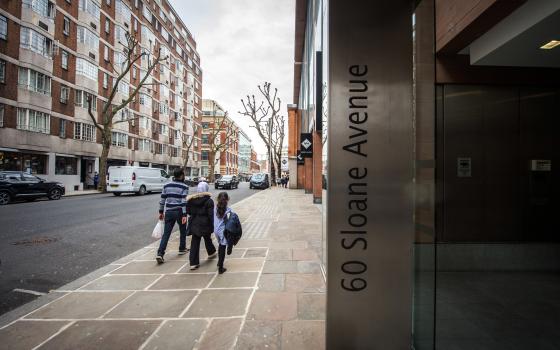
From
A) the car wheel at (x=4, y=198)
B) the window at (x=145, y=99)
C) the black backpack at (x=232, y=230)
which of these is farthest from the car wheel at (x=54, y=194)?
the window at (x=145, y=99)

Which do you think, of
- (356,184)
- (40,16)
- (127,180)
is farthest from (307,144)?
(40,16)

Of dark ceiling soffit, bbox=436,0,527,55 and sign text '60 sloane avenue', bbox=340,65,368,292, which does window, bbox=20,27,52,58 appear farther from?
sign text '60 sloane avenue', bbox=340,65,368,292

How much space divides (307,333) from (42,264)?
511cm

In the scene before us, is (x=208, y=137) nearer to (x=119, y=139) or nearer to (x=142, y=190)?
(x=119, y=139)

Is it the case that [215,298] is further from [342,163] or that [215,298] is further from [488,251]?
[488,251]

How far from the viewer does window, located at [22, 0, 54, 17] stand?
2278 cm

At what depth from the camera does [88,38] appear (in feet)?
95.3

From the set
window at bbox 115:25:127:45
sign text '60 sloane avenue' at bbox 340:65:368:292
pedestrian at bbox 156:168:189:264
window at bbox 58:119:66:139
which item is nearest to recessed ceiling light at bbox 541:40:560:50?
sign text '60 sloane avenue' at bbox 340:65:368:292

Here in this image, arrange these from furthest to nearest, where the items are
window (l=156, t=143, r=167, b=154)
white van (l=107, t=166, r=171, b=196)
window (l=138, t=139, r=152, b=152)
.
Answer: window (l=156, t=143, r=167, b=154), window (l=138, t=139, r=152, b=152), white van (l=107, t=166, r=171, b=196)

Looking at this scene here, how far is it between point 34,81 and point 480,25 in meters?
30.1

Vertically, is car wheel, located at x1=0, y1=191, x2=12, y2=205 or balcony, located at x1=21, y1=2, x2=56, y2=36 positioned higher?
balcony, located at x1=21, y1=2, x2=56, y2=36

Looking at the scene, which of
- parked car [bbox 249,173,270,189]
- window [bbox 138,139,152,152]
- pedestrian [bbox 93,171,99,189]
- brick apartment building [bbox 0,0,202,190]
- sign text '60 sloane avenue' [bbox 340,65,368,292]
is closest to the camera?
sign text '60 sloane avenue' [bbox 340,65,368,292]

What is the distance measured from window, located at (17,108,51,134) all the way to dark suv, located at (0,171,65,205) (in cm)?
929

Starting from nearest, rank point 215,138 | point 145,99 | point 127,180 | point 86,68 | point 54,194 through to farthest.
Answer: point 54,194, point 127,180, point 86,68, point 145,99, point 215,138
